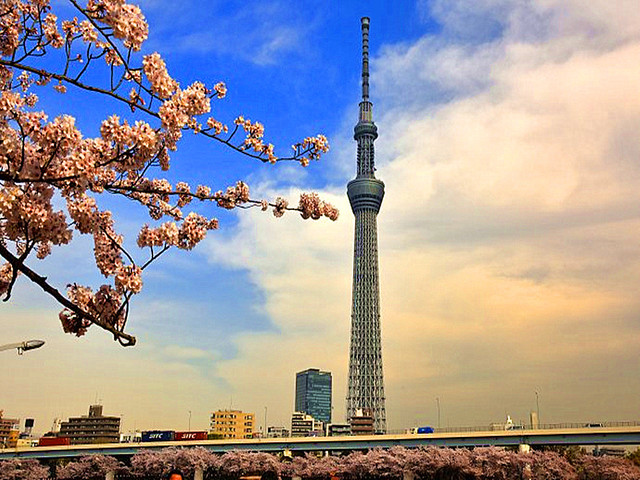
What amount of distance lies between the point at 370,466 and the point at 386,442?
329 inches

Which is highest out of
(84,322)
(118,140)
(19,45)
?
(19,45)

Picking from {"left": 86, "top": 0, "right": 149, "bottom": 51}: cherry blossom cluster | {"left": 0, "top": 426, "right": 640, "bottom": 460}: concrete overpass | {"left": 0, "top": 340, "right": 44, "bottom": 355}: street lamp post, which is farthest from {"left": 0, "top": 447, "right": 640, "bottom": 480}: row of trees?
{"left": 86, "top": 0, "right": 149, "bottom": 51}: cherry blossom cluster

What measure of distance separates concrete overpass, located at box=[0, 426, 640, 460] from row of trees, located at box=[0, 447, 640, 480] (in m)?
2.03

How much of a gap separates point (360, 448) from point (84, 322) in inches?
4111

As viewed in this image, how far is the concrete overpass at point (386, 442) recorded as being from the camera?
8594 cm

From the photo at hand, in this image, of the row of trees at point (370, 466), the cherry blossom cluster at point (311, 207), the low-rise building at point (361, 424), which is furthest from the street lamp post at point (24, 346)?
the low-rise building at point (361, 424)

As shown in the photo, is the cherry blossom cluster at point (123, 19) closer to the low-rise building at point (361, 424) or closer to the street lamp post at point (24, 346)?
the street lamp post at point (24, 346)

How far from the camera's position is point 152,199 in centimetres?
1244

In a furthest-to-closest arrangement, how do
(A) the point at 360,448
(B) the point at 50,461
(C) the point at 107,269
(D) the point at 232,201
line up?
(B) the point at 50,461 < (A) the point at 360,448 < (D) the point at 232,201 < (C) the point at 107,269

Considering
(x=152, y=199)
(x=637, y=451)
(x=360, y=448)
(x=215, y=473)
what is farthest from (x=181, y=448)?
(x=152, y=199)

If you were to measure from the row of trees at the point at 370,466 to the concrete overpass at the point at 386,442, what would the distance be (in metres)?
2.03

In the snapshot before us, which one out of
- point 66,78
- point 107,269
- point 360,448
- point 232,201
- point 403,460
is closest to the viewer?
point 66,78

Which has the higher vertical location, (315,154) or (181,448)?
(315,154)

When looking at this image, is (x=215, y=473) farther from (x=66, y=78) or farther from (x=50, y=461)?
(x=66, y=78)
